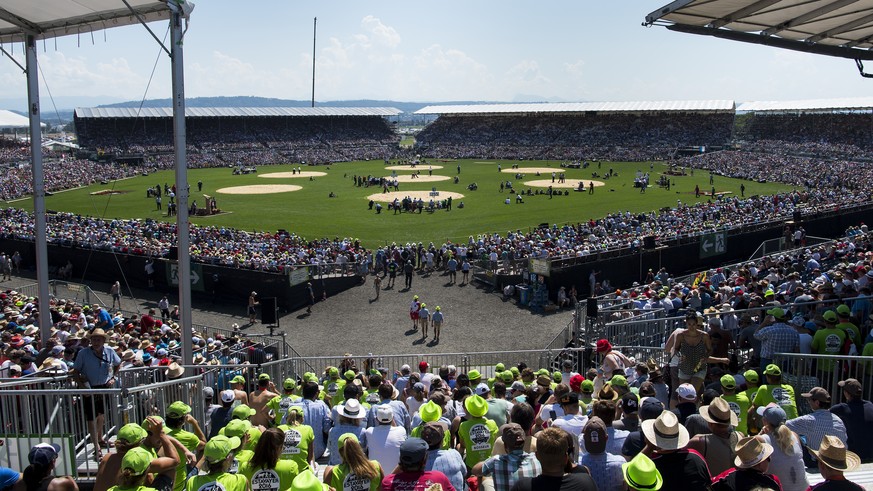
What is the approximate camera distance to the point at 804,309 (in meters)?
13.7

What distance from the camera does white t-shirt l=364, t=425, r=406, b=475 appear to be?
21.9ft

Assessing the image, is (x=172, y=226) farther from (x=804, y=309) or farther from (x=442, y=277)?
(x=804, y=309)

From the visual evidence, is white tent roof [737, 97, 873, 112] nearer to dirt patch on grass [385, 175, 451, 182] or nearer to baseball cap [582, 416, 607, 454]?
dirt patch on grass [385, 175, 451, 182]

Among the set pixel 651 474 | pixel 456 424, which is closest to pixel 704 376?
pixel 456 424

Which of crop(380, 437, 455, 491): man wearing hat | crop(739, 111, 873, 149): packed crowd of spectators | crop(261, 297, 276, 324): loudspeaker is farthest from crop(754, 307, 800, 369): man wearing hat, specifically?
crop(739, 111, 873, 149): packed crowd of spectators

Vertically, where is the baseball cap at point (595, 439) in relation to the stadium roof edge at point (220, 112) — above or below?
below

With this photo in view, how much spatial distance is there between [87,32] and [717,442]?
1316 centimetres

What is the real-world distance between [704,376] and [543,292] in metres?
14.4

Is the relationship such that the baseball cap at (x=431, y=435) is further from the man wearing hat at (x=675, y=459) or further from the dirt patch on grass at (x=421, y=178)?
the dirt patch on grass at (x=421, y=178)

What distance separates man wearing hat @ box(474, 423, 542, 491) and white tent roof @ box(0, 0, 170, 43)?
30.7ft

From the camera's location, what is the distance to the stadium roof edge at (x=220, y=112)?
8650 cm

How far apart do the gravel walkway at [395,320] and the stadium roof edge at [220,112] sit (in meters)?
60.1

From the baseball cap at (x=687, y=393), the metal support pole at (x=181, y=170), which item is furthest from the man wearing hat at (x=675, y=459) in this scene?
the metal support pole at (x=181, y=170)

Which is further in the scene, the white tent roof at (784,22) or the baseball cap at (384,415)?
the white tent roof at (784,22)
